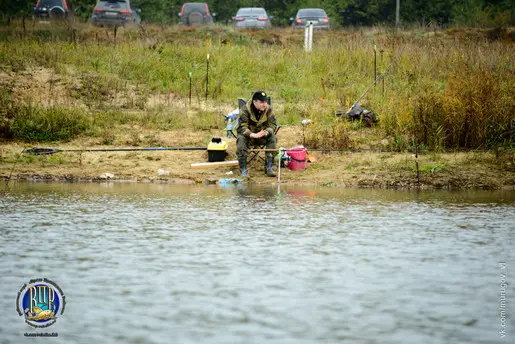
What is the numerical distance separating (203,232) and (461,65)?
10505mm

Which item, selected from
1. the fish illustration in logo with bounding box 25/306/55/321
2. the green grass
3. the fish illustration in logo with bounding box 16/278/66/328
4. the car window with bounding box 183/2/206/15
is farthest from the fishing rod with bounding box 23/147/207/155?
the car window with bounding box 183/2/206/15

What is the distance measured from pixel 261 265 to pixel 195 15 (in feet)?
99.9

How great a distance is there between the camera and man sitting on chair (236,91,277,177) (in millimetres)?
15078

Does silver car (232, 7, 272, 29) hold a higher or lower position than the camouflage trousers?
higher

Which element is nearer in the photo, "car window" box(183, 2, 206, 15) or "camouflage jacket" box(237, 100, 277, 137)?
"camouflage jacket" box(237, 100, 277, 137)

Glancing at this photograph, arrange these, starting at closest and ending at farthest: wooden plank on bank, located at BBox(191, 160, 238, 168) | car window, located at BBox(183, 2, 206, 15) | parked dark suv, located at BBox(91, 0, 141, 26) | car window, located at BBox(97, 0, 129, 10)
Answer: wooden plank on bank, located at BBox(191, 160, 238, 168) < parked dark suv, located at BBox(91, 0, 141, 26) < car window, located at BBox(97, 0, 129, 10) < car window, located at BBox(183, 2, 206, 15)

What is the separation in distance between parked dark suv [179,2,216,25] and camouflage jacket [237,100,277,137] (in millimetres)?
22387

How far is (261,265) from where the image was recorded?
8.60 m

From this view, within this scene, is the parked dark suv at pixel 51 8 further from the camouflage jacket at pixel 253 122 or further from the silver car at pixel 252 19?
the camouflage jacket at pixel 253 122

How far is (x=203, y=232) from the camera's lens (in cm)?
1031

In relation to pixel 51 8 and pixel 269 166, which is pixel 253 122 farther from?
pixel 51 8

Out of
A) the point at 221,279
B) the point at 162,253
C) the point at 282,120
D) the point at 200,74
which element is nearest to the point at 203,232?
the point at 162,253

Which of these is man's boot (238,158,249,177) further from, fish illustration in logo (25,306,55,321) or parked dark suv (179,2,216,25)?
parked dark suv (179,2,216,25)

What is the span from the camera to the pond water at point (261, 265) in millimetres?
6672
